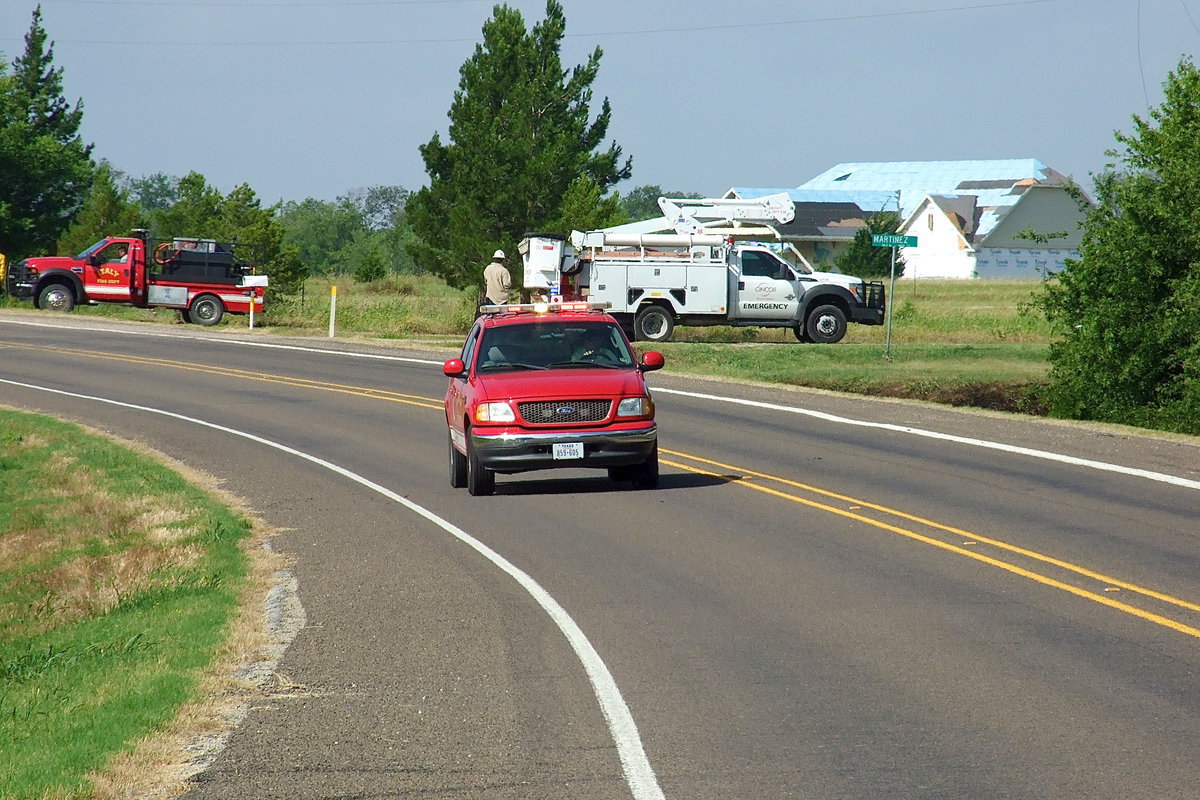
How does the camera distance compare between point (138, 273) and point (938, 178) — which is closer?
point (138, 273)

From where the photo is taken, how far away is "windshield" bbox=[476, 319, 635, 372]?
1605 centimetres

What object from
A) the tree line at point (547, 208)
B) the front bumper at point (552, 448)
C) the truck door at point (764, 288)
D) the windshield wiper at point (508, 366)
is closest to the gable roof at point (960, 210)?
the tree line at point (547, 208)

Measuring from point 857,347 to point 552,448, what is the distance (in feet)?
70.2

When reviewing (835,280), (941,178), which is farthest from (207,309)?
(941,178)

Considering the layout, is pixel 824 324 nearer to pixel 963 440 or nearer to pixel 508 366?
pixel 963 440

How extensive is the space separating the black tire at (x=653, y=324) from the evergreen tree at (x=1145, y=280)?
12967 mm

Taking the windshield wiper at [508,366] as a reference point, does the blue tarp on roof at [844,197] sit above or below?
above

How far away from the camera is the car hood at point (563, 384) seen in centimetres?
1509

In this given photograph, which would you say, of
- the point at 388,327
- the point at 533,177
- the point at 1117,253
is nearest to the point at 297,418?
the point at 1117,253

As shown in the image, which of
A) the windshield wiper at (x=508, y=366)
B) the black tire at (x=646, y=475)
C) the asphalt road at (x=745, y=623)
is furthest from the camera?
the windshield wiper at (x=508, y=366)

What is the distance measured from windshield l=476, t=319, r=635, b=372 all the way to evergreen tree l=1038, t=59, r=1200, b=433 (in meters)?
11.3

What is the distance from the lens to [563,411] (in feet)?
49.4

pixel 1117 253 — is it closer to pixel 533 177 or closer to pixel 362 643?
pixel 362 643

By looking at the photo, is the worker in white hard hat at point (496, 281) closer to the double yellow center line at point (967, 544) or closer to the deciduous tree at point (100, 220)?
the double yellow center line at point (967, 544)
